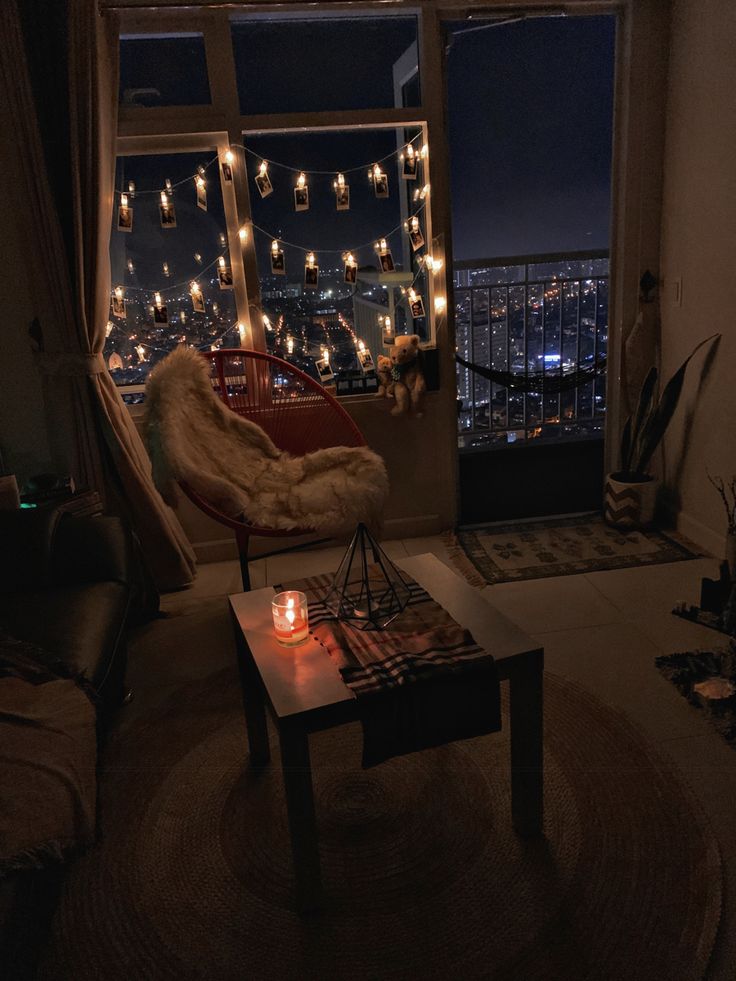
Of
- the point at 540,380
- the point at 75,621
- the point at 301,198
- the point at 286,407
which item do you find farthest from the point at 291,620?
the point at 540,380

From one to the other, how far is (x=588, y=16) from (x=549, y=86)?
2.30 ft

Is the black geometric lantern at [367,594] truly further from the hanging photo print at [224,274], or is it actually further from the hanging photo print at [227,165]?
the hanging photo print at [227,165]

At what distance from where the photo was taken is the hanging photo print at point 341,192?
3.13 meters

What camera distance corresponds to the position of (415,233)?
3205mm

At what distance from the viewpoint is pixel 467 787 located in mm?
1761

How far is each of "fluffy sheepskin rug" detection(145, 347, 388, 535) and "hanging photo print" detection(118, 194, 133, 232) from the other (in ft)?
2.66

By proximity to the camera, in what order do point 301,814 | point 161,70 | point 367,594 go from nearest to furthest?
point 301,814 < point 367,594 < point 161,70

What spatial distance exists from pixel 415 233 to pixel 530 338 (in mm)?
1784

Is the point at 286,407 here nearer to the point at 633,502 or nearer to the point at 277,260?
the point at 277,260

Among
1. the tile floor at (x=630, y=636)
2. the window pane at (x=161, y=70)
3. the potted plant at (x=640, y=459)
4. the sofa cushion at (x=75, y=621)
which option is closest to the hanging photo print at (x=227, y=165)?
the window pane at (x=161, y=70)

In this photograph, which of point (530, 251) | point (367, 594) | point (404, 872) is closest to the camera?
point (404, 872)

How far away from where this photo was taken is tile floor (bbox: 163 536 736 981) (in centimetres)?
168

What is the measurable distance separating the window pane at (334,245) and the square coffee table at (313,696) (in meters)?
1.79

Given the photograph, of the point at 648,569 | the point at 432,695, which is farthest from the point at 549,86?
the point at 432,695
